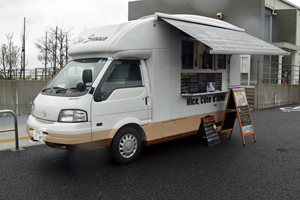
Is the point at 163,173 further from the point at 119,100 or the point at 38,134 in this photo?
the point at 38,134

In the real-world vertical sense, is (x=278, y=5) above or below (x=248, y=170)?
above

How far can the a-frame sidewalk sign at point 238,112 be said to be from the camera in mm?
7305

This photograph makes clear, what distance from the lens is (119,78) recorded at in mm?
5551

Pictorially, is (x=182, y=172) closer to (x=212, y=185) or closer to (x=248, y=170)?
(x=212, y=185)

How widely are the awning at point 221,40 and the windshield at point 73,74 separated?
164cm

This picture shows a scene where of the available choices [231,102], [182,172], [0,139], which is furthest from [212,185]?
[0,139]

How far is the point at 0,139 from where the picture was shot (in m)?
7.62

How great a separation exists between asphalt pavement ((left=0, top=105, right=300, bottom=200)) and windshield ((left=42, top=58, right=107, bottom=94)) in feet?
4.77

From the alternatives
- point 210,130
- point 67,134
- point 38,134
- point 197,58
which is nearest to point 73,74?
point 38,134

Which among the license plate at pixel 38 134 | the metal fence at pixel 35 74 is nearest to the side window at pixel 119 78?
the license plate at pixel 38 134

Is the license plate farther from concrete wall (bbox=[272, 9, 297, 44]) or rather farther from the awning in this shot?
concrete wall (bbox=[272, 9, 297, 44])

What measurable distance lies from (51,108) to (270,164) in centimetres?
415

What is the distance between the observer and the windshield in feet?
17.9

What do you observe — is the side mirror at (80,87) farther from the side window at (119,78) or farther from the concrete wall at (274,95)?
the concrete wall at (274,95)
